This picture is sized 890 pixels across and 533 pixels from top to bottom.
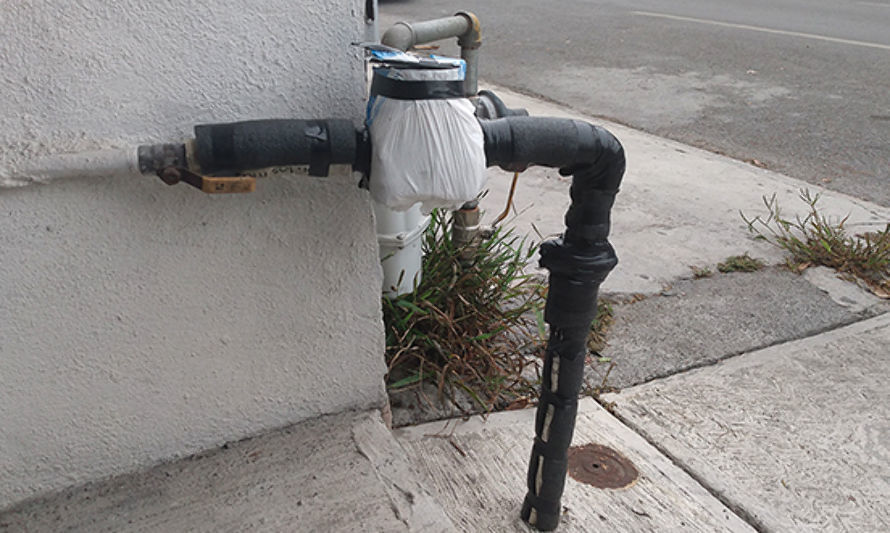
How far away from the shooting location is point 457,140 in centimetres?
137

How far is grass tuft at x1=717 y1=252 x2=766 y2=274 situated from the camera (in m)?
3.06

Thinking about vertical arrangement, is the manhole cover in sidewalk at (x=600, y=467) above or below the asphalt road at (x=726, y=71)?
below

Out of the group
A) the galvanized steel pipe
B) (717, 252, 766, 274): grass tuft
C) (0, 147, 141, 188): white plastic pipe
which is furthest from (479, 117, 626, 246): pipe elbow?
(717, 252, 766, 274): grass tuft

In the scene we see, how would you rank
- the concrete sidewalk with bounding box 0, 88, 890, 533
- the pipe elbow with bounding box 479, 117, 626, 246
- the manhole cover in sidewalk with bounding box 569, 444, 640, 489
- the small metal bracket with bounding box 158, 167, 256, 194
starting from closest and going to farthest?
the small metal bracket with bounding box 158, 167, 256, 194, the pipe elbow with bounding box 479, 117, 626, 246, the concrete sidewalk with bounding box 0, 88, 890, 533, the manhole cover in sidewalk with bounding box 569, 444, 640, 489

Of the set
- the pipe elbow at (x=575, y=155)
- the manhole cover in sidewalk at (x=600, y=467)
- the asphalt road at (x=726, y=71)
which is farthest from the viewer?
the asphalt road at (x=726, y=71)

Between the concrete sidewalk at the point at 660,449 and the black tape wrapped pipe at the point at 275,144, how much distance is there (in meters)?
0.70

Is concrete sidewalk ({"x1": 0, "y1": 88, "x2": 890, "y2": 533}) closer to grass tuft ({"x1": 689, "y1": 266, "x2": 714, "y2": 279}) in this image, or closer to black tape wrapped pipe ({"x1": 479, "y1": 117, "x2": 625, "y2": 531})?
grass tuft ({"x1": 689, "y1": 266, "x2": 714, "y2": 279})

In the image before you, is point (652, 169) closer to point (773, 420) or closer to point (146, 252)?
point (773, 420)

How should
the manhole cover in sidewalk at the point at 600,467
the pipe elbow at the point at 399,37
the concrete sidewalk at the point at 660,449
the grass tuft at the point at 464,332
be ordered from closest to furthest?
the concrete sidewalk at the point at 660,449 < the manhole cover in sidewalk at the point at 600,467 < the pipe elbow at the point at 399,37 < the grass tuft at the point at 464,332

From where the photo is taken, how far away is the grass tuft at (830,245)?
3023mm

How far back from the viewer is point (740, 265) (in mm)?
3068

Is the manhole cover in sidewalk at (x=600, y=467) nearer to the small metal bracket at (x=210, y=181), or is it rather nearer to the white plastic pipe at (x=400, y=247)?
the white plastic pipe at (x=400, y=247)

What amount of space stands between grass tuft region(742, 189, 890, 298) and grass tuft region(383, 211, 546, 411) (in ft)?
4.40

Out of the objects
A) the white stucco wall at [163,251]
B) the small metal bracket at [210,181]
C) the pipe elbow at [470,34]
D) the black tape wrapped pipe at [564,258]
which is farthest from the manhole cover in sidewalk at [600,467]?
the pipe elbow at [470,34]
